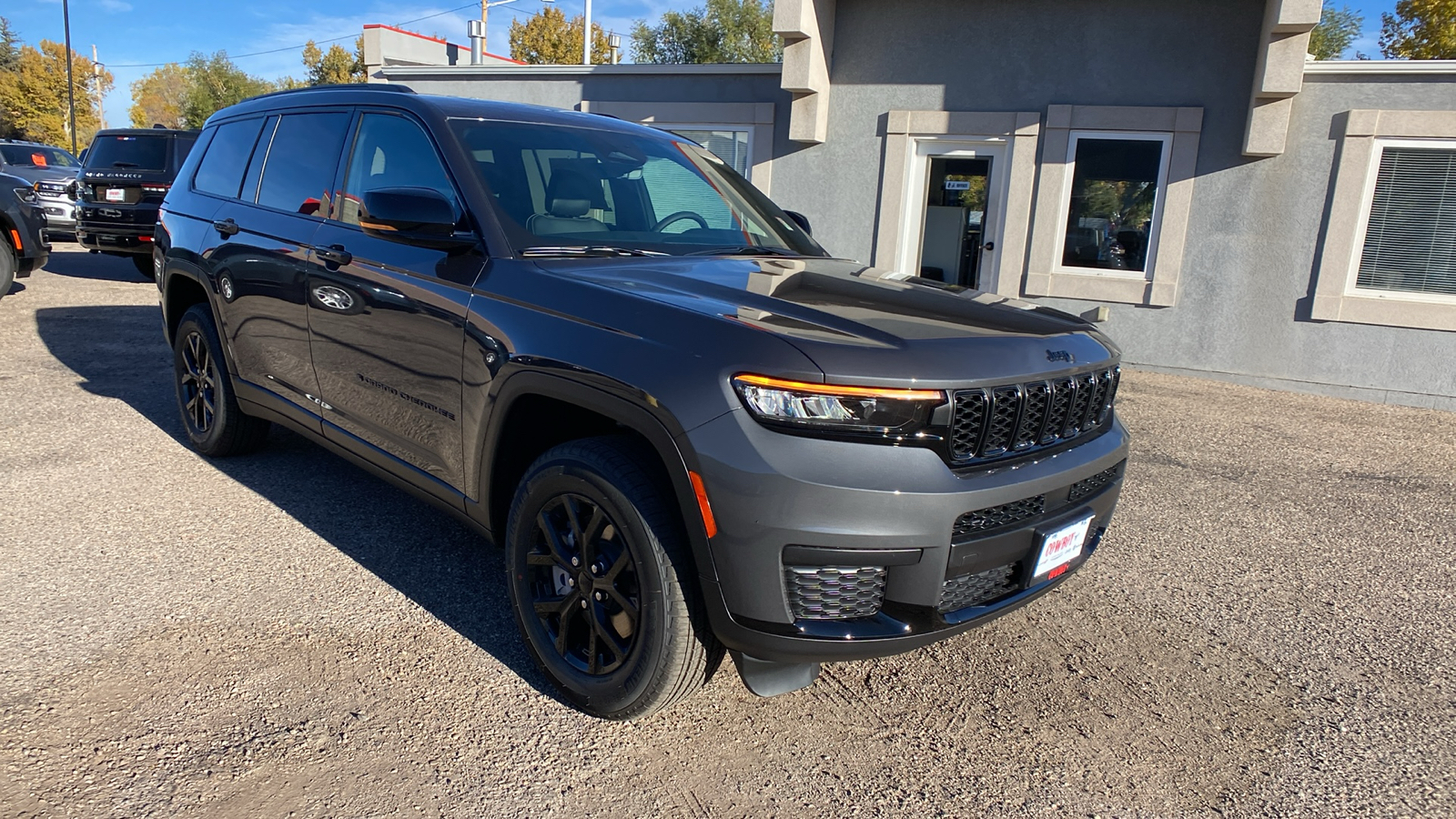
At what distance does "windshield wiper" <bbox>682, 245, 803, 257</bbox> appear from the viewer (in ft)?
11.3

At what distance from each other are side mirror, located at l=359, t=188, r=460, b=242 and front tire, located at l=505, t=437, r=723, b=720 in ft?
2.81

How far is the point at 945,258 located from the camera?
35.6ft

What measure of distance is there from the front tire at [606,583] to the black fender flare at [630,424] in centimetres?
9

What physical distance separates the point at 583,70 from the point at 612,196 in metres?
9.30

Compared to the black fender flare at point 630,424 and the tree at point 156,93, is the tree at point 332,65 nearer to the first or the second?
the tree at point 156,93

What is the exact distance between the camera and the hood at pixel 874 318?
92.7 inches

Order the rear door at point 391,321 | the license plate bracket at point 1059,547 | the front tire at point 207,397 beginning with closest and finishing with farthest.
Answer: the license plate bracket at point 1059,547
the rear door at point 391,321
the front tire at point 207,397

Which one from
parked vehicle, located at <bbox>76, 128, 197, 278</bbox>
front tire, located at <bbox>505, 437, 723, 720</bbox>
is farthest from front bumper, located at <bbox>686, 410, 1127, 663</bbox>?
parked vehicle, located at <bbox>76, 128, 197, 278</bbox>

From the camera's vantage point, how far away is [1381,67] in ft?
28.7

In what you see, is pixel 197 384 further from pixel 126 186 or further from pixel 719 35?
pixel 719 35

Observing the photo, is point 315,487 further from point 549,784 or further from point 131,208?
point 131,208

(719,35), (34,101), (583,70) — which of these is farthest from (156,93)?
(583,70)

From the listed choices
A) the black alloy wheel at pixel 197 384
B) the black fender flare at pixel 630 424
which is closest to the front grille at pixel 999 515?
the black fender flare at pixel 630 424

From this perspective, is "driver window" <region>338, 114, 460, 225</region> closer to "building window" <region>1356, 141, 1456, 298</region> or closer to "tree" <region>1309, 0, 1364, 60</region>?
"building window" <region>1356, 141, 1456, 298</region>
